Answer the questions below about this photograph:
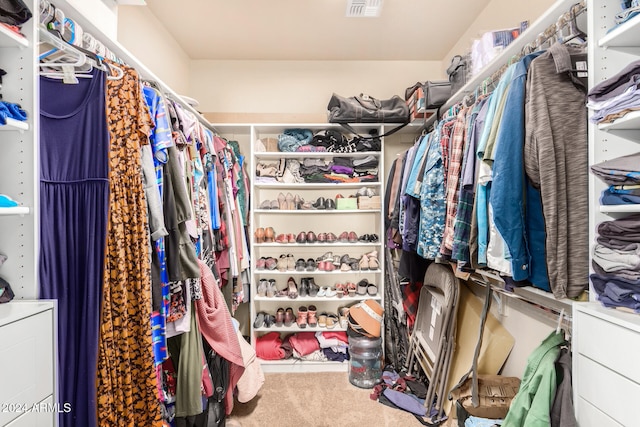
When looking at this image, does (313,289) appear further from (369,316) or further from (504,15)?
(504,15)

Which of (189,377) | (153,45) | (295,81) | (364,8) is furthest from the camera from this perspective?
(295,81)

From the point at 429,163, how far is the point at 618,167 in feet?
3.02

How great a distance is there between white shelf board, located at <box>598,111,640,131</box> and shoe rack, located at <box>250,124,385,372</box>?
183 centimetres

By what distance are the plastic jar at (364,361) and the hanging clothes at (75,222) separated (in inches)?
70.9

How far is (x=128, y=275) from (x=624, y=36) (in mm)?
1785

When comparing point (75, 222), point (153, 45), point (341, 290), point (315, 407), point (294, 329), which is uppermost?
point (153, 45)

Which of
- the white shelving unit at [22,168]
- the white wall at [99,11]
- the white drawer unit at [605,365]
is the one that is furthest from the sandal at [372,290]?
the white wall at [99,11]

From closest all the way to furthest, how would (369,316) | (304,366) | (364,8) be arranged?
(364,8), (369,316), (304,366)

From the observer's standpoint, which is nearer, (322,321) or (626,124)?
(626,124)

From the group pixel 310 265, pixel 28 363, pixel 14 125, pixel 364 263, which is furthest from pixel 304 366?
pixel 14 125

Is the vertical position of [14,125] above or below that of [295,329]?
above

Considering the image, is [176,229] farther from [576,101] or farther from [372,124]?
[372,124]

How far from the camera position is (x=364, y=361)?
2398mm

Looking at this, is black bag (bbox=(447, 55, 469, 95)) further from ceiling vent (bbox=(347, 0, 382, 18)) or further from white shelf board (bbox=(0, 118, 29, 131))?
white shelf board (bbox=(0, 118, 29, 131))
